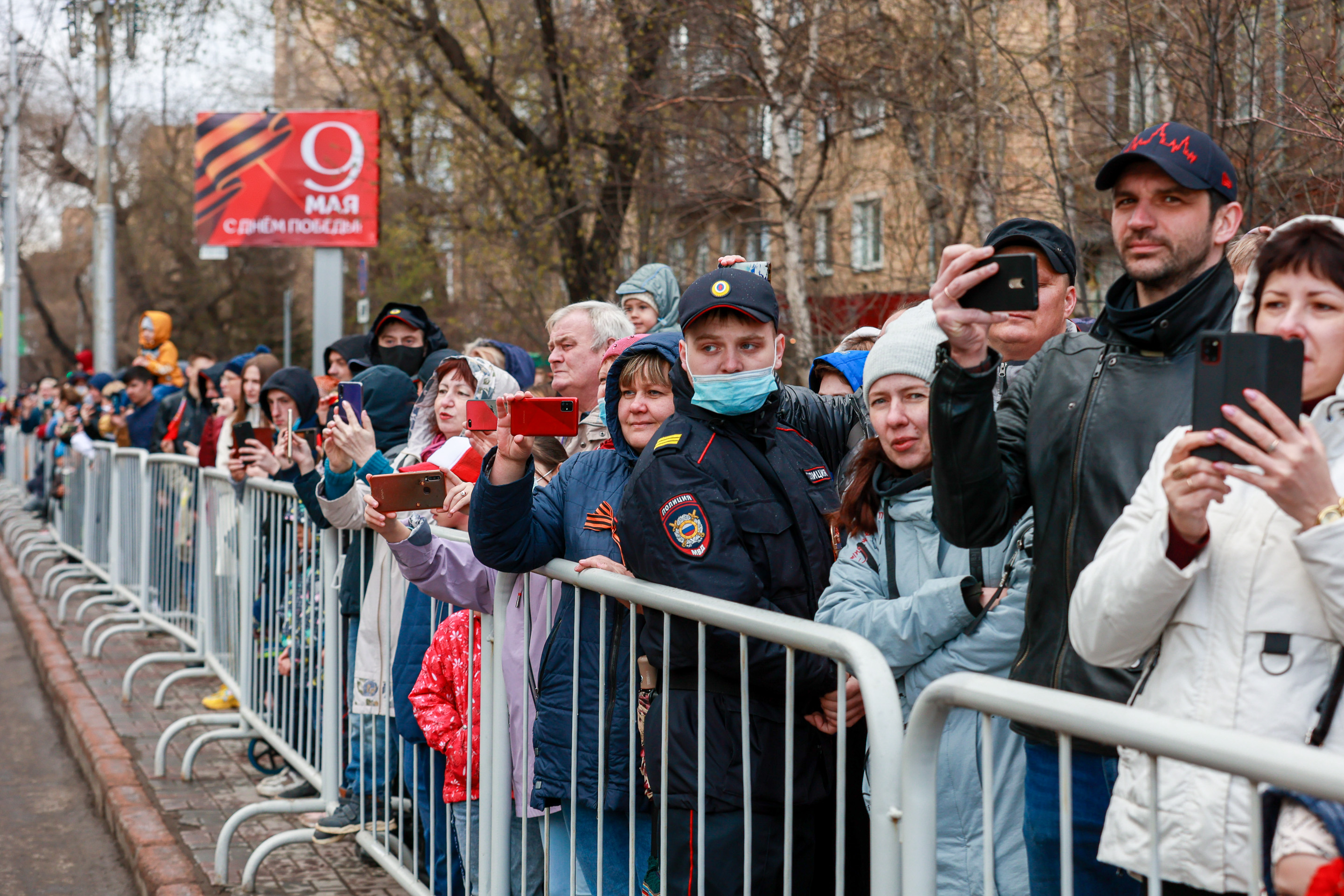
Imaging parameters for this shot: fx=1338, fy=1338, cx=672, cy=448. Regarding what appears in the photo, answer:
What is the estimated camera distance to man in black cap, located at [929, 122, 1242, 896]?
7.93ft

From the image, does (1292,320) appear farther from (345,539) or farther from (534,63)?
(534,63)

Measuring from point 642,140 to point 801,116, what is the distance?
2.26m

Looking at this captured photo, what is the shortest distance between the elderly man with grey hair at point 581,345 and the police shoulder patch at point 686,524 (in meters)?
1.49

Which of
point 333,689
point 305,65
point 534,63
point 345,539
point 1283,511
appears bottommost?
point 333,689

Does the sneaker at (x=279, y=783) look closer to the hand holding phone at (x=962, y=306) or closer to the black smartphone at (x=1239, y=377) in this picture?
the hand holding phone at (x=962, y=306)

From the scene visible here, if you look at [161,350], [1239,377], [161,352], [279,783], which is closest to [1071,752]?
[1239,377]

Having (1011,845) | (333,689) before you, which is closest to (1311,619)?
(1011,845)

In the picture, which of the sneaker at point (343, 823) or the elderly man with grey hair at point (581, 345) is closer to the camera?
the elderly man with grey hair at point (581, 345)

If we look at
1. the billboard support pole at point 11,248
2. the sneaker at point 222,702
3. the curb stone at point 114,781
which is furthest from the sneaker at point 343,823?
the billboard support pole at point 11,248

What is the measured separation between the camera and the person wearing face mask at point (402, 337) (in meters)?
7.09

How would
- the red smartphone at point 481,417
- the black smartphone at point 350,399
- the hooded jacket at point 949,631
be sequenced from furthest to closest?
the black smartphone at point 350,399
the red smartphone at point 481,417
the hooded jacket at point 949,631

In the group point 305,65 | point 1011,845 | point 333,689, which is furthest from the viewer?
point 305,65

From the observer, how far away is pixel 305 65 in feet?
107

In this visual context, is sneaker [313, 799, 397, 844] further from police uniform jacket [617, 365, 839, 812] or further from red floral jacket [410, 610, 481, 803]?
police uniform jacket [617, 365, 839, 812]
